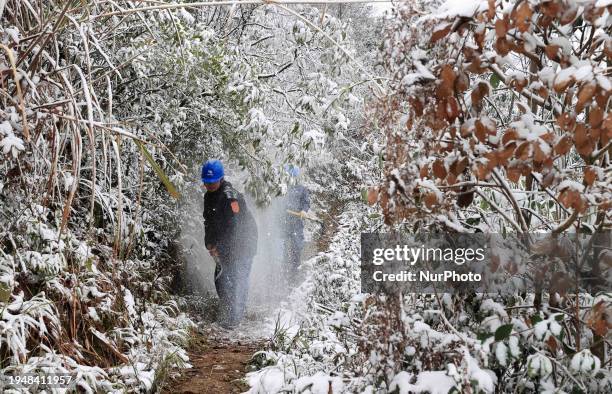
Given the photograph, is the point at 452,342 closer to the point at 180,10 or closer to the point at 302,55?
the point at 180,10

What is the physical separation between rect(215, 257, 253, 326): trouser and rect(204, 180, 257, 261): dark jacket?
107mm

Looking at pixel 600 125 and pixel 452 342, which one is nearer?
pixel 600 125

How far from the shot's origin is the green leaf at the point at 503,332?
2.14 meters

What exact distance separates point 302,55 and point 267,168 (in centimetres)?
159

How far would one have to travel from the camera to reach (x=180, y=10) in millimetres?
5676

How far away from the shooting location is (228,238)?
22.4 ft

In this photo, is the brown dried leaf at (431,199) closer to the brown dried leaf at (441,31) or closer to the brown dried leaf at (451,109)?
the brown dried leaf at (451,109)

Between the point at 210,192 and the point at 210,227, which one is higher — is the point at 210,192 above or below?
above

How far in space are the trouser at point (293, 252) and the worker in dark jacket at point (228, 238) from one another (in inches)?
114

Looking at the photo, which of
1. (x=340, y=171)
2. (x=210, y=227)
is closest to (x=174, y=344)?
(x=210, y=227)

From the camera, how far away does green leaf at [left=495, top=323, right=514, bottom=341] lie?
2.14m

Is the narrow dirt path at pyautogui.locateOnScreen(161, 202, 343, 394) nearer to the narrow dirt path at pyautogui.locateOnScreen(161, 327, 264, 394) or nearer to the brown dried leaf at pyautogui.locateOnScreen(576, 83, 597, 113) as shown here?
the narrow dirt path at pyautogui.locateOnScreen(161, 327, 264, 394)

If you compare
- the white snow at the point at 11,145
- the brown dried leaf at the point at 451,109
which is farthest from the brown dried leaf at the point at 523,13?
the white snow at the point at 11,145

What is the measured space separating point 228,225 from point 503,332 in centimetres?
492
